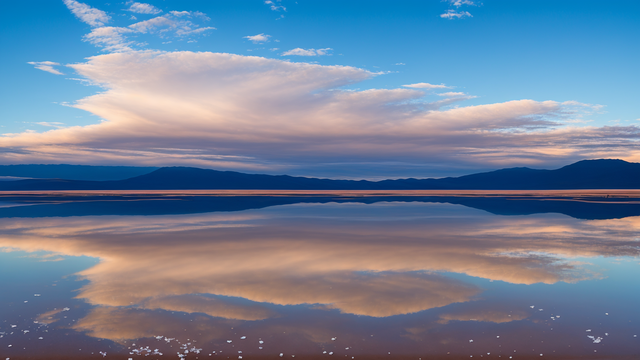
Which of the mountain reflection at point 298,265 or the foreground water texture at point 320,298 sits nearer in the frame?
the foreground water texture at point 320,298

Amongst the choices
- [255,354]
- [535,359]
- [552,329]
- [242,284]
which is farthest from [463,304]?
[242,284]

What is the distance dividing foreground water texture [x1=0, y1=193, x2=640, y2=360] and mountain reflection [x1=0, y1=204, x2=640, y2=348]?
0.06 m

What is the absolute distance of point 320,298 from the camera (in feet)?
26.5

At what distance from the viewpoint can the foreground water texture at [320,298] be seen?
5.87m

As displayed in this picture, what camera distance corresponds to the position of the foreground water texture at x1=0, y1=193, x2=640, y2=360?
5.87 metres

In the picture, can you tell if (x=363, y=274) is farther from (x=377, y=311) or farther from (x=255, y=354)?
(x=255, y=354)

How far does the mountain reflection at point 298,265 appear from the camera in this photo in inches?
293

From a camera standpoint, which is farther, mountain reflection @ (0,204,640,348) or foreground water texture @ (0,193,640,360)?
mountain reflection @ (0,204,640,348)

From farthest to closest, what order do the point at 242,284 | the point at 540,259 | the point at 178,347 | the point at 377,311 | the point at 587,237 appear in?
the point at 587,237 → the point at 540,259 → the point at 242,284 → the point at 377,311 → the point at 178,347

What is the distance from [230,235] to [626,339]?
545 inches

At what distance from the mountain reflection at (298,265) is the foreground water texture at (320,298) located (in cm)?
6

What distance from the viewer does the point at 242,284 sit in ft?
29.8

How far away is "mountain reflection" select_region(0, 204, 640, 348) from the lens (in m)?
7.43

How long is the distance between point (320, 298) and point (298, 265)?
3011 millimetres
